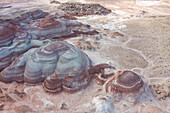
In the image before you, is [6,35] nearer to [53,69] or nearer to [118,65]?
[53,69]

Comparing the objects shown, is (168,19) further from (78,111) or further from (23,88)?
(23,88)

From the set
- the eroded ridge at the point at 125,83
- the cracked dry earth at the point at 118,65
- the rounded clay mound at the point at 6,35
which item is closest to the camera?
the cracked dry earth at the point at 118,65

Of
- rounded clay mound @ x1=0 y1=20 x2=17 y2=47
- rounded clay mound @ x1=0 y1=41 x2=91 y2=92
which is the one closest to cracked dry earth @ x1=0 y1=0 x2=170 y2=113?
rounded clay mound @ x1=0 y1=41 x2=91 y2=92

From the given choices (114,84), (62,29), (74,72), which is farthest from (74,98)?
(62,29)

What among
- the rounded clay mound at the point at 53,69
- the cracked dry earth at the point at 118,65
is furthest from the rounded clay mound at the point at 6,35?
the cracked dry earth at the point at 118,65

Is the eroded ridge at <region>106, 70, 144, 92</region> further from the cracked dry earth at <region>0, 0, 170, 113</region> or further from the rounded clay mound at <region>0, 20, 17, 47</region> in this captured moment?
the rounded clay mound at <region>0, 20, 17, 47</region>

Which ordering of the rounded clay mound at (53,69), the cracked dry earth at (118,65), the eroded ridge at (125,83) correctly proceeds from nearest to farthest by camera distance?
the cracked dry earth at (118,65)
the eroded ridge at (125,83)
the rounded clay mound at (53,69)

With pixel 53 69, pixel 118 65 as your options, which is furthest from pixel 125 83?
pixel 53 69

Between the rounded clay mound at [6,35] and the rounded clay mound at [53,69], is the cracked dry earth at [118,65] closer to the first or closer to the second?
the rounded clay mound at [53,69]
